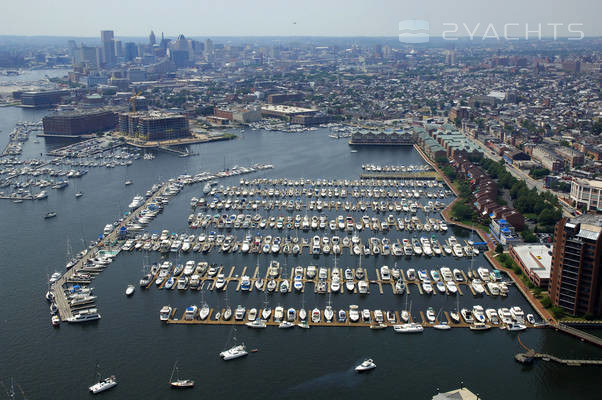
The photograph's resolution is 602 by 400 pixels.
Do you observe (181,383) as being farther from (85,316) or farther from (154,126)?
(154,126)

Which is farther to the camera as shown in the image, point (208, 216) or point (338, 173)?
point (338, 173)

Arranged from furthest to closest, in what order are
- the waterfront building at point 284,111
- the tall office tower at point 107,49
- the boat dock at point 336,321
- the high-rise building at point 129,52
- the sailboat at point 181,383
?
the high-rise building at point 129,52
the tall office tower at point 107,49
the waterfront building at point 284,111
the boat dock at point 336,321
the sailboat at point 181,383

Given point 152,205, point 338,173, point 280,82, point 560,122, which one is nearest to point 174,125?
point 338,173

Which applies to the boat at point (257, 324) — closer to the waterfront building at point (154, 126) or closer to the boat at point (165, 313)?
the boat at point (165, 313)

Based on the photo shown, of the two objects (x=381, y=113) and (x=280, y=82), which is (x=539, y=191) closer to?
(x=381, y=113)

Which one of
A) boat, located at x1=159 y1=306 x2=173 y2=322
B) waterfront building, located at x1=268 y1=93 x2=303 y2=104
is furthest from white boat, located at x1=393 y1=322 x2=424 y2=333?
waterfront building, located at x1=268 y1=93 x2=303 y2=104

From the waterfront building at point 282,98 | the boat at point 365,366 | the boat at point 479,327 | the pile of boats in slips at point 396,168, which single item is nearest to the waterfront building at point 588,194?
the pile of boats in slips at point 396,168
